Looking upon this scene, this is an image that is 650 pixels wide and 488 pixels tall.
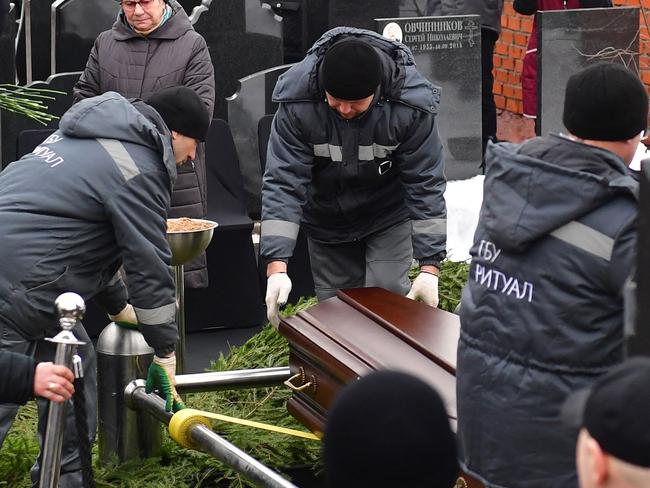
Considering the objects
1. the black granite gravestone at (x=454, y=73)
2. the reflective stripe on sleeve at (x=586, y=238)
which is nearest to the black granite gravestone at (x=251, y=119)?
the black granite gravestone at (x=454, y=73)

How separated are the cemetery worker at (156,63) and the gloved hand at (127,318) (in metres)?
1.76

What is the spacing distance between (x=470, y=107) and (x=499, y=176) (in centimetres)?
494

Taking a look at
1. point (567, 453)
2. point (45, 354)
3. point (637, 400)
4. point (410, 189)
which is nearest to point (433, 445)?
point (637, 400)

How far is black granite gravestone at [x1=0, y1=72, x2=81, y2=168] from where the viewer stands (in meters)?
7.25

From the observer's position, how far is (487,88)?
28.6 feet

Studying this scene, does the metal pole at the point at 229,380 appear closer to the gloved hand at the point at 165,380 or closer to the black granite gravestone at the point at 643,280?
the gloved hand at the point at 165,380

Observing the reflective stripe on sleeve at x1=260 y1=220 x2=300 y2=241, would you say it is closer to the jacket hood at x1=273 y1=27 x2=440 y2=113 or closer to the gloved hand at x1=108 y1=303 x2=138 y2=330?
the jacket hood at x1=273 y1=27 x2=440 y2=113

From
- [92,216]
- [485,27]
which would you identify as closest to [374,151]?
[92,216]

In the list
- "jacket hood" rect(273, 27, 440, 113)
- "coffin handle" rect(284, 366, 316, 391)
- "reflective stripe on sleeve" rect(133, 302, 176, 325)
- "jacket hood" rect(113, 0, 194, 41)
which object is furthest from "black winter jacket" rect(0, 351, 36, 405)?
"jacket hood" rect(113, 0, 194, 41)

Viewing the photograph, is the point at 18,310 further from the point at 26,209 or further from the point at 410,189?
the point at 410,189

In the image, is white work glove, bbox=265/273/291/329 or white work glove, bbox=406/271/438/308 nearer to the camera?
white work glove, bbox=265/273/291/329

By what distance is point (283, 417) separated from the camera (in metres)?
5.09

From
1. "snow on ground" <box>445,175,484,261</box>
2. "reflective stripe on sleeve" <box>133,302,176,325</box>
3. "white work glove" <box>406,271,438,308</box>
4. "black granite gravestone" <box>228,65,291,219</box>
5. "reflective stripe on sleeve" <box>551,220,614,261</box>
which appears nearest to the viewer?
"reflective stripe on sleeve" <box>551,220,614,261</box>

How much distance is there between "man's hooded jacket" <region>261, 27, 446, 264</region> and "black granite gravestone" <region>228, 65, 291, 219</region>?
8.38 ft
